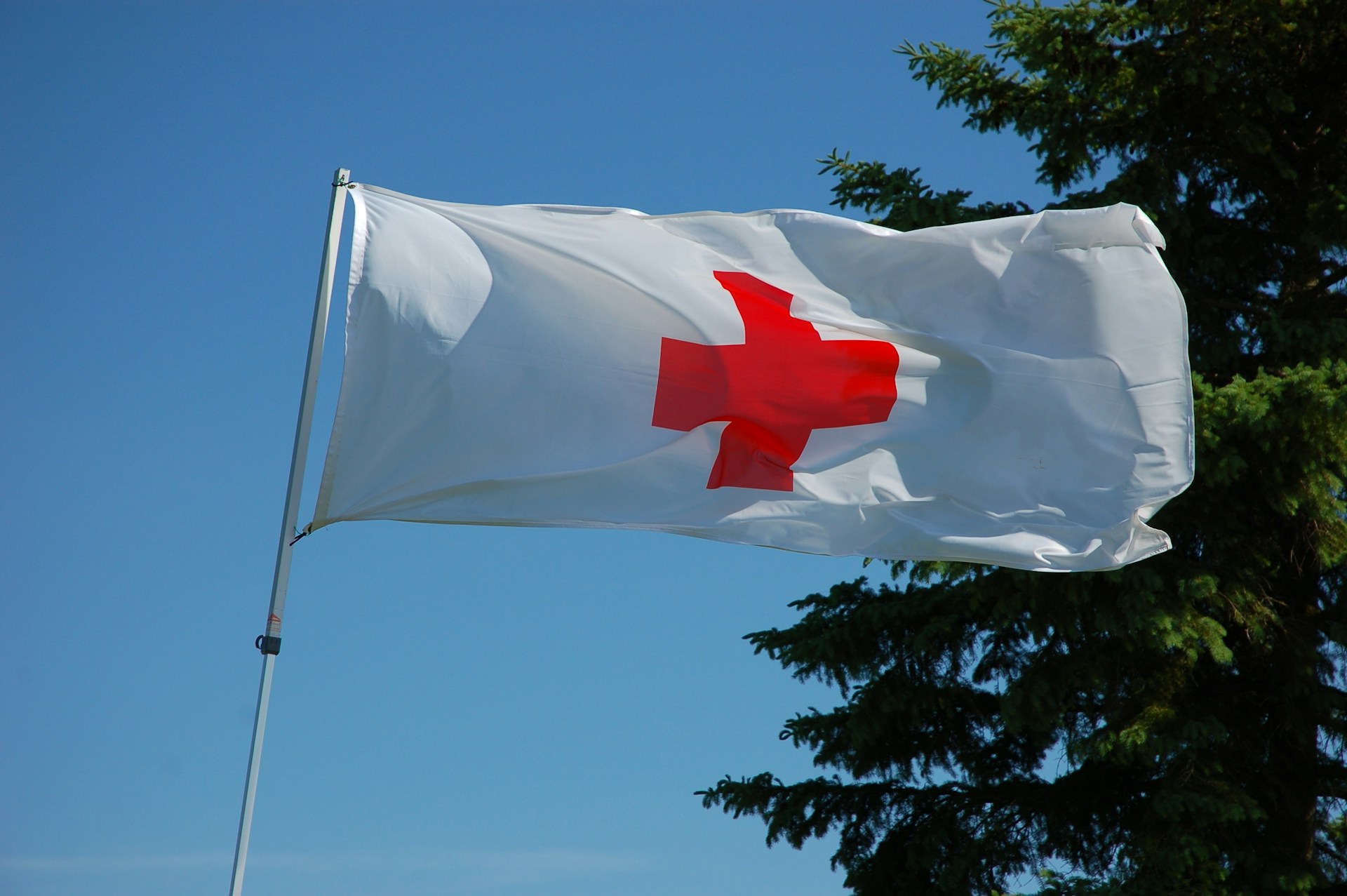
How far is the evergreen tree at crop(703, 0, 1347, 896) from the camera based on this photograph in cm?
964

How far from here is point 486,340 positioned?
6035mm

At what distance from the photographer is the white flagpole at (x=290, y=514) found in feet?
16.6

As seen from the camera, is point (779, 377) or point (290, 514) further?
point (779, 377)

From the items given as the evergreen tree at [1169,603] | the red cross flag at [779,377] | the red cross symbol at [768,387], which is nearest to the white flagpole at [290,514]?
the red cross flag at [779,377]

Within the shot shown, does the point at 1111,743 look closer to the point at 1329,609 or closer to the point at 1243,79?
the point at 1329,609

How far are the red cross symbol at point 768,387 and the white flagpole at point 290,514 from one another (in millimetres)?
1515

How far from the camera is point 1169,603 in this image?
31.8 ft

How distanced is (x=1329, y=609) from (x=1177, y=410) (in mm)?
5417

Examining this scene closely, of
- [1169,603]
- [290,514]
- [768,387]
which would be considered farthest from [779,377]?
[1169,603]

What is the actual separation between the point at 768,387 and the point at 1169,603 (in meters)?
4.50

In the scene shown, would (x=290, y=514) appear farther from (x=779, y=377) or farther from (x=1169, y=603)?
(x=1169, y=603)

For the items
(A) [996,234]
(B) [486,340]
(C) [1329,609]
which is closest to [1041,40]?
(A) [996,234]

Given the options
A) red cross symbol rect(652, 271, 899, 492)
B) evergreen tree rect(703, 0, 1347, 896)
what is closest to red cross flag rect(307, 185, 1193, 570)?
red cross symbol rect(652, 271, 899, 492)

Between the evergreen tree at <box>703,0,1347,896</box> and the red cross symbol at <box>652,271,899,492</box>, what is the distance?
3.37 meters
